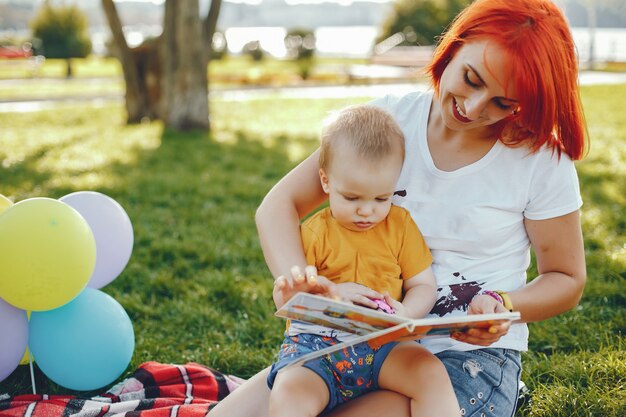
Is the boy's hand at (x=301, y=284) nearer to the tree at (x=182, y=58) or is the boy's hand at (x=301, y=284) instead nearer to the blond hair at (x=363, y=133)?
the blond hair at (x=363, y=133)

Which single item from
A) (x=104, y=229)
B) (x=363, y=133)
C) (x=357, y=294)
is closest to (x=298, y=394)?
(x=357, y=294)

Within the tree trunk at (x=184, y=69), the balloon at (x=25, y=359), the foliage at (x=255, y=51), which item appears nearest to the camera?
the balloon at (x=25, y=359)

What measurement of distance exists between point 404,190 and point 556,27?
69 cm

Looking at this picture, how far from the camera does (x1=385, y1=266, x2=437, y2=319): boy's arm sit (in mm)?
1901

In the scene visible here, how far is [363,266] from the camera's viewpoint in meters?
2.01

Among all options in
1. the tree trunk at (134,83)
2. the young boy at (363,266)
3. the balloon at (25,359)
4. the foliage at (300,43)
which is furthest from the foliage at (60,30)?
the young boy at (363,266)

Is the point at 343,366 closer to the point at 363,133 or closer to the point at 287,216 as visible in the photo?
the point at 287,216

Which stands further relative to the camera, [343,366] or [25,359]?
[25,359]

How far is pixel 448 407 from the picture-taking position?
1774 mm

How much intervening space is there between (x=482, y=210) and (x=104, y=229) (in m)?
1.60

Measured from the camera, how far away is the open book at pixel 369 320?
155 cm

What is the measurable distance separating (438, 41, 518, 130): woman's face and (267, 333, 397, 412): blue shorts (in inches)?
29.6

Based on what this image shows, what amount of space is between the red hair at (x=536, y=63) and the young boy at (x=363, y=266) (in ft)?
1.24

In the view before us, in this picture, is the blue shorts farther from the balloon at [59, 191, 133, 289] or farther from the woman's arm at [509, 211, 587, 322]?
the balloon at [59, 191, 133, 289]
